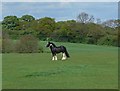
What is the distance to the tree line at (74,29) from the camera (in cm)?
4003

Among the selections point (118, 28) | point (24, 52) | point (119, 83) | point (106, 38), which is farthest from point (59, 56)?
point (118, 28)

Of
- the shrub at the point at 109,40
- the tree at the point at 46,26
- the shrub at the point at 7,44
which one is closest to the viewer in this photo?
the shrub at the point at 7,44

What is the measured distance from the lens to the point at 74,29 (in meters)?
43.3

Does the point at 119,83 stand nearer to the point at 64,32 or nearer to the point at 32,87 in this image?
the point at 32,87

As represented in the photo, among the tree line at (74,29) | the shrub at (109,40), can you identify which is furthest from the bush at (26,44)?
the shrub at (109,40)

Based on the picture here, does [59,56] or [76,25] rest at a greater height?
[76,25]

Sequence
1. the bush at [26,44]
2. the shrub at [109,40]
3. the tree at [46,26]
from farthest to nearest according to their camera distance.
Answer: the tree at [46,26]
the shrub at [109,40]
the bush at [26,44]

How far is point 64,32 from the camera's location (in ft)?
135

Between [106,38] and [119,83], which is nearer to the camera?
[119,83]

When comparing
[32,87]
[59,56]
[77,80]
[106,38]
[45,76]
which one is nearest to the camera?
[32,87]

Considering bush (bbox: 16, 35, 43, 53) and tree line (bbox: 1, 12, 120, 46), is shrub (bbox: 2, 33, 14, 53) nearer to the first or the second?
bush (bbox: 16, 35, 43, 53)

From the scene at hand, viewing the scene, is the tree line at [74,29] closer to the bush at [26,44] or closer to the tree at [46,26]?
the tree at [46,26]

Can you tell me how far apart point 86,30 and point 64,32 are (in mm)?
3189

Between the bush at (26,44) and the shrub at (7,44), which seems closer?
the shrub at (7,44)
